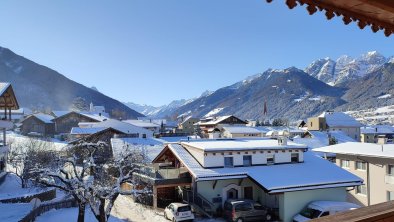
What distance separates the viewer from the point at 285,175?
24703mm

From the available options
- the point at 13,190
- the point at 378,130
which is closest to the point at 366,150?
Answer: the point at 13,190

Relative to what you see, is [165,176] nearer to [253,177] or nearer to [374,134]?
[253,177]

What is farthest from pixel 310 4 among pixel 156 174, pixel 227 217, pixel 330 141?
pixel 330 141

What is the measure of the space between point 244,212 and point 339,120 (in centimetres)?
7252

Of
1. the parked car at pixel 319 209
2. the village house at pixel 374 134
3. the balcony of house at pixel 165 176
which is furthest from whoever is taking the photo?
the village house at pixel 374 134

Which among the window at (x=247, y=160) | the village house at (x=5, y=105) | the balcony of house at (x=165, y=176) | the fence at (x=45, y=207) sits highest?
the village house at (x=5, y=105)

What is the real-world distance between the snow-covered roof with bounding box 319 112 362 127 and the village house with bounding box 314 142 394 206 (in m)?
59.2

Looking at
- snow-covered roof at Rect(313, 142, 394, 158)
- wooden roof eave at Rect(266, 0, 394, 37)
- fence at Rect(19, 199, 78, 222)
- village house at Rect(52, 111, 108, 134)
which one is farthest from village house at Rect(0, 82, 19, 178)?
village house at Rect(52, 111, 108, 134)

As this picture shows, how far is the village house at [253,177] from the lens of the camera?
23422mm

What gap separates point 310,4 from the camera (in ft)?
10.9

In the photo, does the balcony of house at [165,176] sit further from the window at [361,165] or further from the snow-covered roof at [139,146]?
the window at [361,165]

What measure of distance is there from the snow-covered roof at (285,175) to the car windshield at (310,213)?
4.74 ft

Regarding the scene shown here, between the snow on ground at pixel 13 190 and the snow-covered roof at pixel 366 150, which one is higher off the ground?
the snow-covered roof at pixel 366 150

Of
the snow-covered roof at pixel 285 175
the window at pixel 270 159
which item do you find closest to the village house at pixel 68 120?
the snow-covered roof at pixel 285 175
